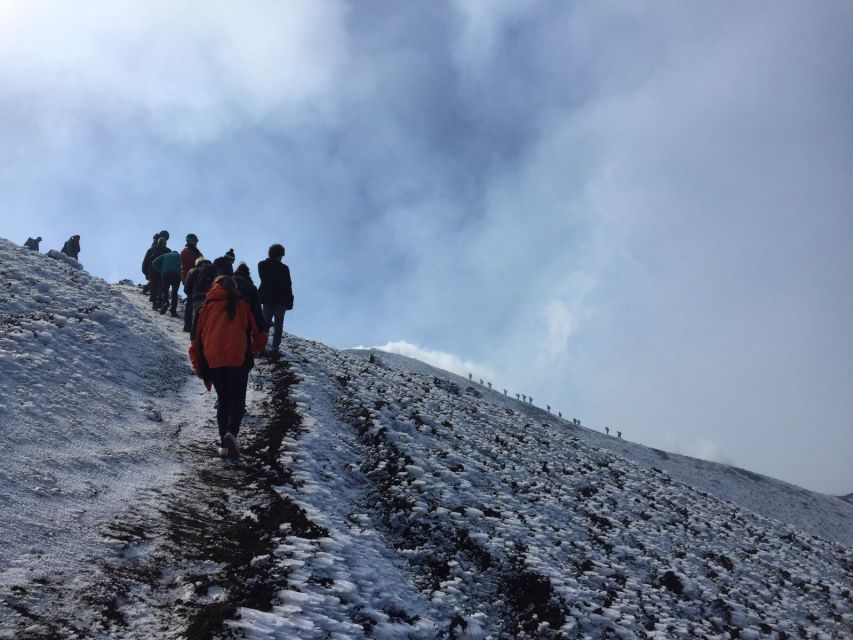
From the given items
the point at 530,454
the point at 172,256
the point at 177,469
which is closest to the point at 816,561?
the point at 530,454

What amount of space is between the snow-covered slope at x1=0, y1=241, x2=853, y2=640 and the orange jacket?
172 cm

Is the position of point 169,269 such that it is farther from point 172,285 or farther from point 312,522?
point 312,522

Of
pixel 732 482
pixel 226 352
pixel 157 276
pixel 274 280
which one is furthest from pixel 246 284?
pixel 732 482

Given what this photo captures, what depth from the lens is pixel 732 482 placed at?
5800 centimetres

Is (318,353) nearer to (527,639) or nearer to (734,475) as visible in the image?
(527,639)

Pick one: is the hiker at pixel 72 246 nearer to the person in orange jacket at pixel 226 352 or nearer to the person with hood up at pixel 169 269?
the person with hood up at pixel 169 269

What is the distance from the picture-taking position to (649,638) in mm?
8258

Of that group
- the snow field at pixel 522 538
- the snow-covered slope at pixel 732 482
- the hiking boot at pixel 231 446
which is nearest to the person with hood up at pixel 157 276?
the snow field at pixel 522 538

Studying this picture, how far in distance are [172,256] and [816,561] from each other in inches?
965

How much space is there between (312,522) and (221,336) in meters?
3.57

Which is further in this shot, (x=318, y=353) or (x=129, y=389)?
(x=318, y=353)

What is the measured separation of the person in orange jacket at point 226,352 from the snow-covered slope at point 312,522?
80 cm

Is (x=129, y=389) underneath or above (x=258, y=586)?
above

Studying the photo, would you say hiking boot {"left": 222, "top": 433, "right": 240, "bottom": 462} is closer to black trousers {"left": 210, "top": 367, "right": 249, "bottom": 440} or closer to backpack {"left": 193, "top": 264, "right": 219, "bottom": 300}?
black trousers {"left": 210, "top": 367, "right": 249, "bottom": 440}
